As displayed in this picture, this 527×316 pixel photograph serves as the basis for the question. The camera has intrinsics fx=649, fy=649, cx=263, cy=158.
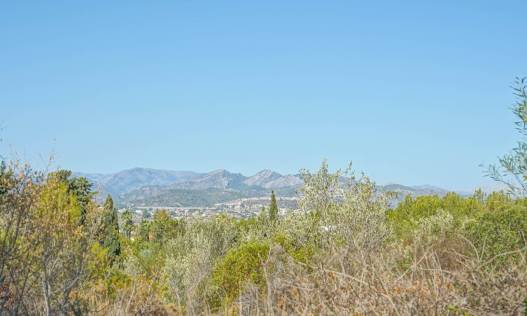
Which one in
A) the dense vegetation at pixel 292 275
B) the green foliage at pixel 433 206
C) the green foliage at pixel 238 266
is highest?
the green foliage at pixel 433 206

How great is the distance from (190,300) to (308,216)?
28435 mm

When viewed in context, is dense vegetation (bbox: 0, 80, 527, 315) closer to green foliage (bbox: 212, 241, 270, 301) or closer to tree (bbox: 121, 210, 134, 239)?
green foliage (bbox: 212, 241, 270, 301)

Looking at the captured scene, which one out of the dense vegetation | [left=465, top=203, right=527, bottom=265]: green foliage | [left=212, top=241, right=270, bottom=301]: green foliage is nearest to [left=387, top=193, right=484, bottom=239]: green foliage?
the dense vegetation

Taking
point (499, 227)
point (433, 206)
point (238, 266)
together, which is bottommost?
point (238, 266)

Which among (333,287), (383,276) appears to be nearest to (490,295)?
(383,276)

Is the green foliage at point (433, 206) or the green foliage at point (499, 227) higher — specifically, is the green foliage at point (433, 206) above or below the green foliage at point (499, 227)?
above

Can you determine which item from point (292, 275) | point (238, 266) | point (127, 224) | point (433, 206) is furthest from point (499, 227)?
point (127, 224)

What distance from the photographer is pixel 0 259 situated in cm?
626

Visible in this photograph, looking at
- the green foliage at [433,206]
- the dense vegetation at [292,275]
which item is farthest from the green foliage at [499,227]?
the green foliage at [433,206]

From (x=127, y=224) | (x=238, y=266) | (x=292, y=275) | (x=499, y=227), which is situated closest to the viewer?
(x=292, y=275)

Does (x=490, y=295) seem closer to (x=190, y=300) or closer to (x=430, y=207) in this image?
(x=190, y=300)

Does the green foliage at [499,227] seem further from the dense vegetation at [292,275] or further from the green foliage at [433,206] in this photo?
the green foliage at [433,206]

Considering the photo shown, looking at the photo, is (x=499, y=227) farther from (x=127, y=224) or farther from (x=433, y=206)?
(x=127, y=224)

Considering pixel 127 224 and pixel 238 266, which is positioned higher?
pixel 127 224
